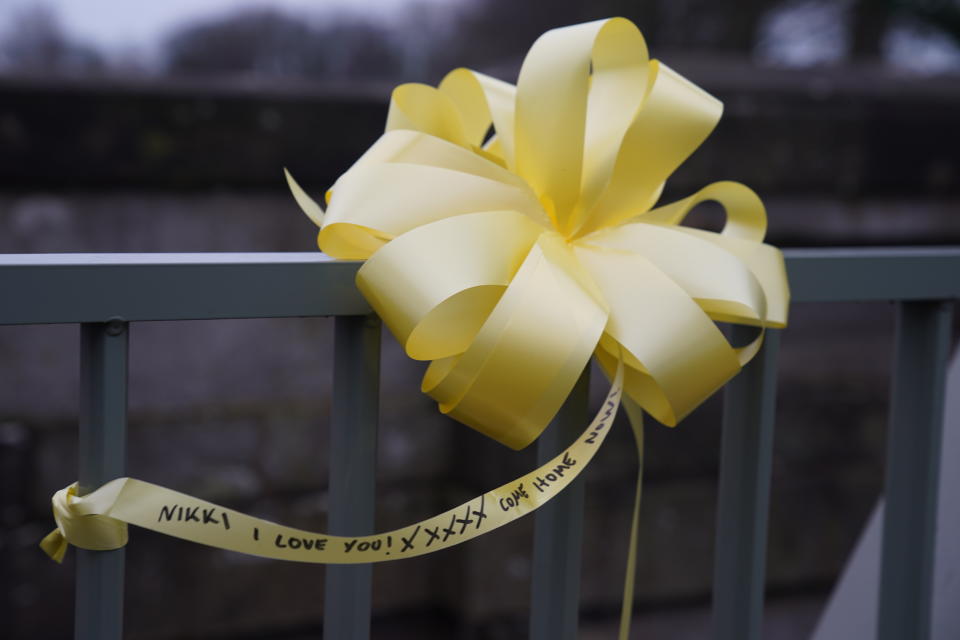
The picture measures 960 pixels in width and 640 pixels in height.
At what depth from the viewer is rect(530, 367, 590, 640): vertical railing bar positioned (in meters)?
0.49

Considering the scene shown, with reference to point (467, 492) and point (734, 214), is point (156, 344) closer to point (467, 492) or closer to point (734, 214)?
point (467, 492)

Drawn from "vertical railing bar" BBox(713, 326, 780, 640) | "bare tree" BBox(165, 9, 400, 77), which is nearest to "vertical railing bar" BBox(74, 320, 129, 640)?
"vertical railing bar" BBox(713, 326, 780, 640)

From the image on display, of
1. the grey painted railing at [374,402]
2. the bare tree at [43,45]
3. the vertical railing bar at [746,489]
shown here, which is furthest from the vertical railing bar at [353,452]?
the bare tree at [43,45]

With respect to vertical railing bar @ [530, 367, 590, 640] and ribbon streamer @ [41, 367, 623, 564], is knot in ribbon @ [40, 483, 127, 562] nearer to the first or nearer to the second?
ribbon streamer @ [41, 367, 623, 564]

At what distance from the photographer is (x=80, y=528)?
393 mm

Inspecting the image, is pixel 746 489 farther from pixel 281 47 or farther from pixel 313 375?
pixel 281 47

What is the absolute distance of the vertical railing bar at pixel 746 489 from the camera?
21.3 inches

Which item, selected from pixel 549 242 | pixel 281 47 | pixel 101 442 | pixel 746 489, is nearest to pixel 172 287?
pixel 101 442

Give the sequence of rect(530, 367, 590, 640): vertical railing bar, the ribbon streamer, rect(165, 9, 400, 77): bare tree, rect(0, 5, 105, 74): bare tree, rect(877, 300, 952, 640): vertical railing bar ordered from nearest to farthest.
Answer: the ribbon streamer
rect(530, 367, 590, 640): vertical railing bar
rect(877, 300, 952, 640): vertical railing bar
rect(0, 5, 105, 74): bare tree
rect(165, 9, 400, 77): bare tree

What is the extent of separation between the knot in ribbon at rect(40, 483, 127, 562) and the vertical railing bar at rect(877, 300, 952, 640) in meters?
0.48

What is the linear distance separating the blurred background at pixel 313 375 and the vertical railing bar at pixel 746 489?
0.87 m

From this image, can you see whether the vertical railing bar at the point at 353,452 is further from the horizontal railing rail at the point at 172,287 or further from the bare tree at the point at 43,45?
the bare tree at the point at 43,45

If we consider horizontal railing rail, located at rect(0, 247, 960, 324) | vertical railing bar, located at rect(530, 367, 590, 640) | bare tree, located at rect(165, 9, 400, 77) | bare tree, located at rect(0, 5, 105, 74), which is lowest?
vertical railing bar, located at rect(530, 367, 590, 640)

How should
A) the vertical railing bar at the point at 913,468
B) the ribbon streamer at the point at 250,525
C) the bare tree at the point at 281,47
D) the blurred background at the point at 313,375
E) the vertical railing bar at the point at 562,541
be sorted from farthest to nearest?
the bare tree at the point at 281,47 → the blurred background at the point at 313,375 → the vertical railing bar at the point at 913,468 → the vertical railing bar at the point at 562,541 → the ribbon streamer at the point at 250,525
